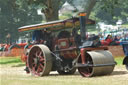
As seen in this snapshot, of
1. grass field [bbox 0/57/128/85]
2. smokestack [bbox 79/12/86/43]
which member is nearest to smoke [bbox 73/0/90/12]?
smokestack [bbox 79/12/86/43]

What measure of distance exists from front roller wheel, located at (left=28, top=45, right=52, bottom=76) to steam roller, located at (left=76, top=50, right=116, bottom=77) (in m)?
1.34

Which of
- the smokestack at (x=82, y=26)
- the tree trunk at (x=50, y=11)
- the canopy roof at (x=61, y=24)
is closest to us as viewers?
the smokestack at (x=82, y=26)

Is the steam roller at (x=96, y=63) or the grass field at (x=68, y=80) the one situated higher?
the steam roller at (x=96, y=63)

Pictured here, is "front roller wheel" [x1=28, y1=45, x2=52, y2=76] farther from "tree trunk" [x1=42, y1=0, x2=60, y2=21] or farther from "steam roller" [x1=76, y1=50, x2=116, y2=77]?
"tree trunk" [x1=42, y1=0, x2=60, y2=21]

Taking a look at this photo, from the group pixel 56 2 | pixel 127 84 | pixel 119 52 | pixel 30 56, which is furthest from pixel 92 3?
pixel 127 84

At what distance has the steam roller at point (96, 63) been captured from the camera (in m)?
12.2

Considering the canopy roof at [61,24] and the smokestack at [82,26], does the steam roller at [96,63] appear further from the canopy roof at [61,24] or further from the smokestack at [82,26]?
the canopy roof at [61,24]

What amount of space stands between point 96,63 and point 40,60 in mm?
2586

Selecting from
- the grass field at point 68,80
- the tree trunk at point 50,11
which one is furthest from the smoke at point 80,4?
the grass field at point 68,80

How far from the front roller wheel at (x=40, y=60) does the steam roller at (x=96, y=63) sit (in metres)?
1.34

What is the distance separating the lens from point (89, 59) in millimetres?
12766

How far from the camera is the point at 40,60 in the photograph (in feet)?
45.7

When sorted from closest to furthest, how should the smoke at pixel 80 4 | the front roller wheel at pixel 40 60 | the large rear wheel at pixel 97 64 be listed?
the large rear wheel at pixel 97 64, the front roller wheel at pixel 40 60, the smoke at pixel 80 4

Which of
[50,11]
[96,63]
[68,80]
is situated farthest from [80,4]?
[68,80]
